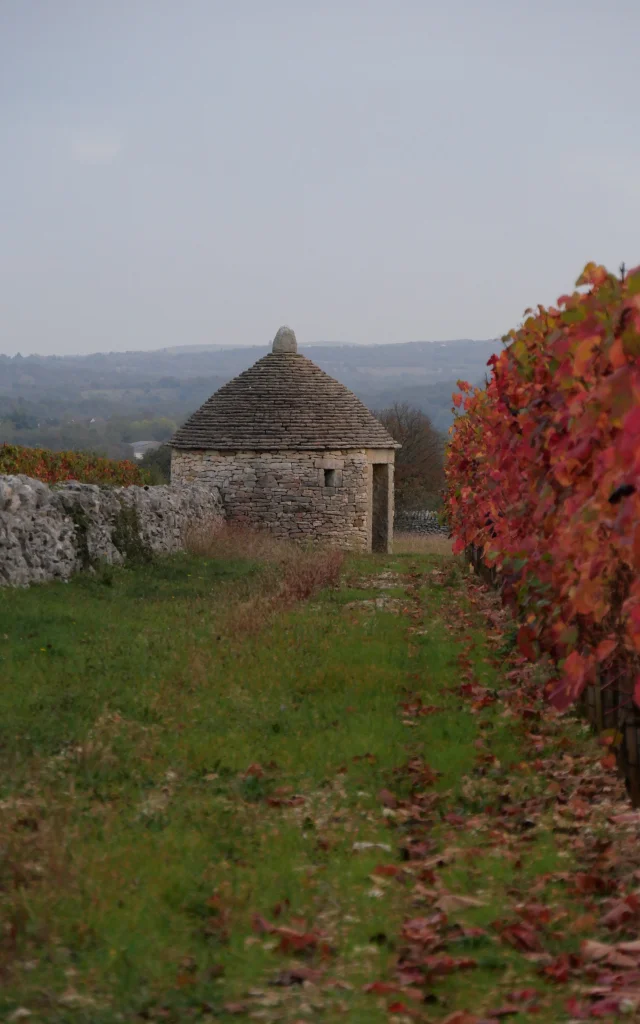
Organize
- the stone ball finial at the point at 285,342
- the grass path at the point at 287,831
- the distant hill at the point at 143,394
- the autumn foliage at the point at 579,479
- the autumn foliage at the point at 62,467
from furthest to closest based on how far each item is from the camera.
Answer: the distant hill at the point at 143,394 → the stone ball finial at the point at 285,342 → the autumn foliage at the point at 62,467 → the grass path at the point at 287,831 → the autumn foliage at the point at 579,479

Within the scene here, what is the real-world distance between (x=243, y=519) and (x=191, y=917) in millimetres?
18664

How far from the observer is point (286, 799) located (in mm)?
6375

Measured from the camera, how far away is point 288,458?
2342 centimetres

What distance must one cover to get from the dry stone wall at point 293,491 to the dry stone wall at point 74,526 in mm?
4066

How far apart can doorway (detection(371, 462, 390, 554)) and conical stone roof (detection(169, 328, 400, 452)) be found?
4.40ft

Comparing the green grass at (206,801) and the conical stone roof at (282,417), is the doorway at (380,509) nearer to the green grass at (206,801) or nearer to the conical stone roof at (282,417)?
the conical stone roof at (282,417)

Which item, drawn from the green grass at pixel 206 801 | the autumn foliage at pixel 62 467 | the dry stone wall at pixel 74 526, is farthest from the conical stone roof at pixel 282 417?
the green grass at pixel 206 801

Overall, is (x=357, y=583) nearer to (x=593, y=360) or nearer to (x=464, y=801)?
(x=464, y=801)

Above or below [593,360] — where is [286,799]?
below

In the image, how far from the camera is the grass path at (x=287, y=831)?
417 centimetres

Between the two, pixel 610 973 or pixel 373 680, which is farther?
pixel 373 680

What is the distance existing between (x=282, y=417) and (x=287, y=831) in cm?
1845

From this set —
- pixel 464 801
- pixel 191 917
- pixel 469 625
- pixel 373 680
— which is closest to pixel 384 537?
pixel 469 625

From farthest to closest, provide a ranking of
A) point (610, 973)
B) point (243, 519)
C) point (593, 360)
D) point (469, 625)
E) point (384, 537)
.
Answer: point (384, 537), point (243, 519), point (469, 625), point (593, 360), point (610, 973)
